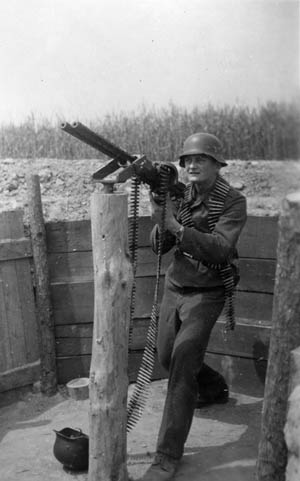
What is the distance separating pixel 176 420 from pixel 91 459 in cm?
63

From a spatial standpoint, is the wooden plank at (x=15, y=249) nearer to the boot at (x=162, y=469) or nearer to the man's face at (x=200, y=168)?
the man's face at (x=200, y=168)

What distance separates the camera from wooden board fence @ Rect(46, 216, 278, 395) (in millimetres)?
5461

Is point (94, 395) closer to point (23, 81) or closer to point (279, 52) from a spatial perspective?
point (279, 52)

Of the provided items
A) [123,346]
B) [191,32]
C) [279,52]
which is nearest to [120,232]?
[123,346]

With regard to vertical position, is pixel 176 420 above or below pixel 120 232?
below

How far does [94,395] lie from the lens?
388cm

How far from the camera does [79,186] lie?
22.7 ft

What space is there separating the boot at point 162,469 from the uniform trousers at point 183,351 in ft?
0.13

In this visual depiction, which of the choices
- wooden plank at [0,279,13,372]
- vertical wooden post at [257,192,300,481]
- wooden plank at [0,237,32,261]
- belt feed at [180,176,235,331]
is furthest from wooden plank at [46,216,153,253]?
vertical wooden post at [257,192,300,481]

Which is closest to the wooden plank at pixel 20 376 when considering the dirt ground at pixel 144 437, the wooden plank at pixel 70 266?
the dirt ground at pixel 144 437

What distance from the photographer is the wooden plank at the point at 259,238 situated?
5.41m

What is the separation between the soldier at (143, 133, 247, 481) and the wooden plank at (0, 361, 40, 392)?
1757 millimetres

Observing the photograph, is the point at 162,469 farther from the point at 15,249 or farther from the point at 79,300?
the point at 15,249

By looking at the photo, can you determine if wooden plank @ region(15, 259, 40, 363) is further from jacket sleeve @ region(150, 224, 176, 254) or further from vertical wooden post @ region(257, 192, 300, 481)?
vertical wooden post @ region(257, 192, 300, 481)
